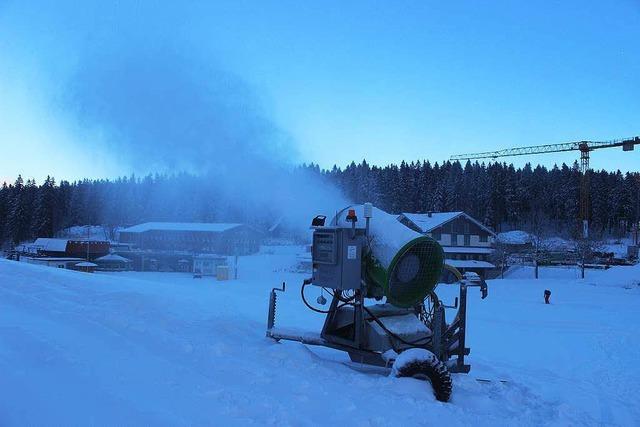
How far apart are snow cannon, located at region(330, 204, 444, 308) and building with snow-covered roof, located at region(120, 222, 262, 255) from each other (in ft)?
186

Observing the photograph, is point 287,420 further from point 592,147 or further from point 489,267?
point 592,147

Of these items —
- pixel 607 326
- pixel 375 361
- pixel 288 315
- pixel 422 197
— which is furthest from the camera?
pixel 422 197

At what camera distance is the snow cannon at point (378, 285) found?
7707 millimetres

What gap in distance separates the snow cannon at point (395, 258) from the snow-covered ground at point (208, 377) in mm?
1372

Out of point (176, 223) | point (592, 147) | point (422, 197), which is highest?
point (592, 147)

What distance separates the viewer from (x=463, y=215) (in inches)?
2397

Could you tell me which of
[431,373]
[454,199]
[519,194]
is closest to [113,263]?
[431,373]

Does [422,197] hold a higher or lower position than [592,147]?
lower

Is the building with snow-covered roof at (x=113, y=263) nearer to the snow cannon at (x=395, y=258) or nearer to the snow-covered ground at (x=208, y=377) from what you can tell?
the snow-covered ground at (x=208, y=377)

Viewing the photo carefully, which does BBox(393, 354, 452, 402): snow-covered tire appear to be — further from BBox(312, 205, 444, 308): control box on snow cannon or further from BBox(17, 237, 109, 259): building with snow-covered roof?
BBox(17, 237, 109, 259): building with snow-covered roof

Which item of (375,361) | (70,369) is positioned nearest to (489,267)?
(375,361)

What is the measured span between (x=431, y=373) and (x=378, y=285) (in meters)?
1.66

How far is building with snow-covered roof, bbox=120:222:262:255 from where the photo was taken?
66.4 metres

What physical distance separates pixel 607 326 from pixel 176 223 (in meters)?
63.3
